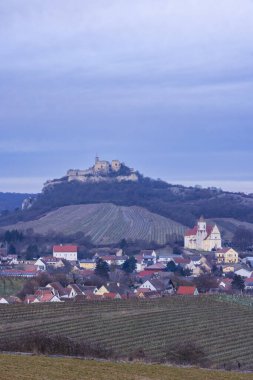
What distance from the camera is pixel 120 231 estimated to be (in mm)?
115938

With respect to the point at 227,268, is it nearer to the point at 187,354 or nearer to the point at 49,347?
the point at 187,354

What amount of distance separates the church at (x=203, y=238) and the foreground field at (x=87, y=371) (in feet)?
288

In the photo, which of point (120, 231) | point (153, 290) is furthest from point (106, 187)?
point (153, 290)

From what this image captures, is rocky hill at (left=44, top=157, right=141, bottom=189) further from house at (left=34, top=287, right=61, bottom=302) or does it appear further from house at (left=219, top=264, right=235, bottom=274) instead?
house at (left=34, top=287, right=61, bottom=302)

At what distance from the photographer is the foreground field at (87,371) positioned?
50.6 feet

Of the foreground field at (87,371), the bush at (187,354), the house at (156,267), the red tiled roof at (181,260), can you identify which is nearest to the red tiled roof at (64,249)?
the red tiled roof at (181,260)

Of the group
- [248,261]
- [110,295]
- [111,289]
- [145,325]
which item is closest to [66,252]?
[248,261]

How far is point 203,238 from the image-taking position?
106188 millimetres

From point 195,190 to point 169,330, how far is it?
136 m

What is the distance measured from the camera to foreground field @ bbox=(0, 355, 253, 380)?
15430mm

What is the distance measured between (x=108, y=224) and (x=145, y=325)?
3452 inches

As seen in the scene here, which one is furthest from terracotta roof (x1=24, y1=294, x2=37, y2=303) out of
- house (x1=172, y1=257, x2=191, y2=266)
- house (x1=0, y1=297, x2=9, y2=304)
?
house (x1=172, y1=257, x2=191, y2=266)

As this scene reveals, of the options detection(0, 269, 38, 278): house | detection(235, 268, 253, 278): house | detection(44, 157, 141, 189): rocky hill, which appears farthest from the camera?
detection(44, 157, 141, 189): rocky hill

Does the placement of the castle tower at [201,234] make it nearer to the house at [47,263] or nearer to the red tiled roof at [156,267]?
the red tiled roof at [156,267]
